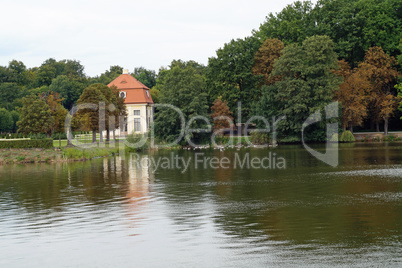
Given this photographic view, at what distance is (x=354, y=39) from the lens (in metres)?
70.3

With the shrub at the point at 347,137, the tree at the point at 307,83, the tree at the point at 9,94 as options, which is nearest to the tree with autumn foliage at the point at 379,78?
the tree at the point at 307,83

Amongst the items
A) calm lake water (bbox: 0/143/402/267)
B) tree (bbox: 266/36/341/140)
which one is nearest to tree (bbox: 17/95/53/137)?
calm lake water (bbox: 0/143/402/267)

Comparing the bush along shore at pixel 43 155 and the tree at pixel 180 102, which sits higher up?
the tree at pixel 180 102

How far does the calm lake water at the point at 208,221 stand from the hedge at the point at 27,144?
70.4ft

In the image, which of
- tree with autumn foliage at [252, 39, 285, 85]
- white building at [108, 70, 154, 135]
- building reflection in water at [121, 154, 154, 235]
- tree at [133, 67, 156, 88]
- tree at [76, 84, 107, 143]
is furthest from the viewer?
tree at [133, 67, 156, 88]

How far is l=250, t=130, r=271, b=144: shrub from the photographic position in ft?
216

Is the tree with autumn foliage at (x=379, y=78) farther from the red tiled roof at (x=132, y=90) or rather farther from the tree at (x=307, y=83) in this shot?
the red tiled roof at (x=132, y=90)

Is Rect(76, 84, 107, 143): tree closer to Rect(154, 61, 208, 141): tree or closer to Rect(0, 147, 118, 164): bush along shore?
Rect(0, 147, 118, 164): bush along shore

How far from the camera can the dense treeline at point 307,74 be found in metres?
65.0

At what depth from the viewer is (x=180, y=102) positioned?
70188mm

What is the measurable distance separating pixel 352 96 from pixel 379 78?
19.8ft

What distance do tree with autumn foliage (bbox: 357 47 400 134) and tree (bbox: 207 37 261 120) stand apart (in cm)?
1609

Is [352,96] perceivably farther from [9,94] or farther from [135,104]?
[9,94]

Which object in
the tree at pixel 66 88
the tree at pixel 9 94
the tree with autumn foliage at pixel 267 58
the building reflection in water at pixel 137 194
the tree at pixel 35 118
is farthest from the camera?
the tree at pixel 66 88
